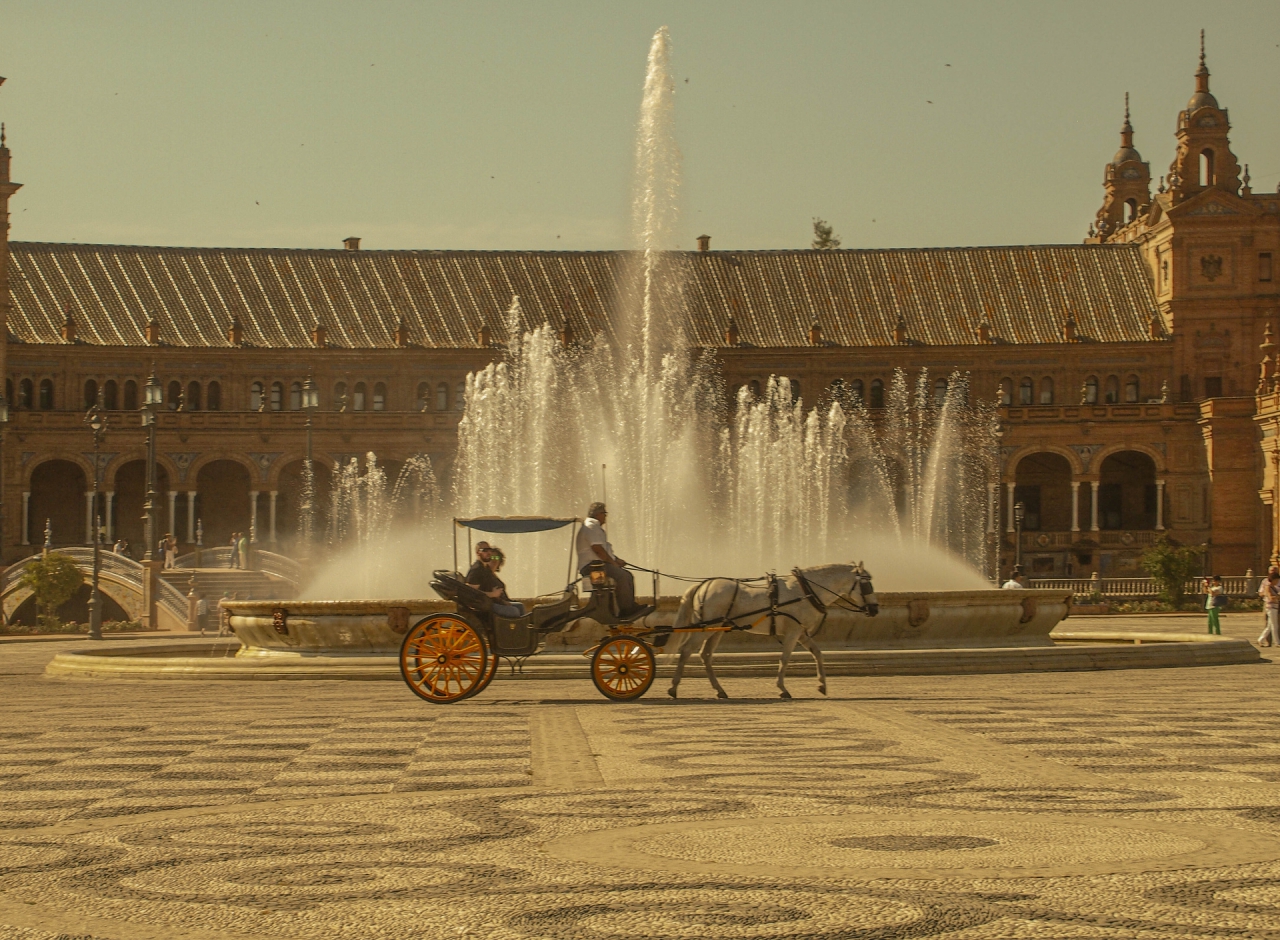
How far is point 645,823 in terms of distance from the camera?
29.8 feet

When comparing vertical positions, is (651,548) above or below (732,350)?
below

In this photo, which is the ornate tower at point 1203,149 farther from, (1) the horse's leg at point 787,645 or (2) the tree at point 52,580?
(1) the horse's leg at point 787,645

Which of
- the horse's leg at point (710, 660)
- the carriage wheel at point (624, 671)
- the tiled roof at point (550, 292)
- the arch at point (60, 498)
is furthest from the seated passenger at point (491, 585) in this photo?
Answer: the tiled roof at point (550, 292)

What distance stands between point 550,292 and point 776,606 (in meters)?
62.0

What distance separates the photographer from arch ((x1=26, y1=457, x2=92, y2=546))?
7175cm

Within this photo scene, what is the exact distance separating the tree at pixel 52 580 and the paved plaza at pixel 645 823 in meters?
32.6

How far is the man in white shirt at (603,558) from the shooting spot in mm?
17109

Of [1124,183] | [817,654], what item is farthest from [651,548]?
[1124,183]

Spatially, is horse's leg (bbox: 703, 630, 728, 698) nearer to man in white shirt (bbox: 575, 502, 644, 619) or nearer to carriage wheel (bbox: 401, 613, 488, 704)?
man in white shirt (bbox: 575, 502, 644, 619)

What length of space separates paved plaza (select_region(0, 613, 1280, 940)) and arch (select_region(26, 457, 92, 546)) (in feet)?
191

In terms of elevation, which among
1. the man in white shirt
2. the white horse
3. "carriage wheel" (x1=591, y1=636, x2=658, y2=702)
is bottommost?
"carriage wheel" (x1=591, y1=636, x2=658, y2=702)

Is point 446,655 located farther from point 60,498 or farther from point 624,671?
point 60,498

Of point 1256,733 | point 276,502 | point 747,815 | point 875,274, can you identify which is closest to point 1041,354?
point 875,274

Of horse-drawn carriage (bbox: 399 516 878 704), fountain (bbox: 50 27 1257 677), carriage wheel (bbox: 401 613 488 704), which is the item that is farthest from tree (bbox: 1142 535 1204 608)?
carriage wheel (bbox: 401 613 488 704)
